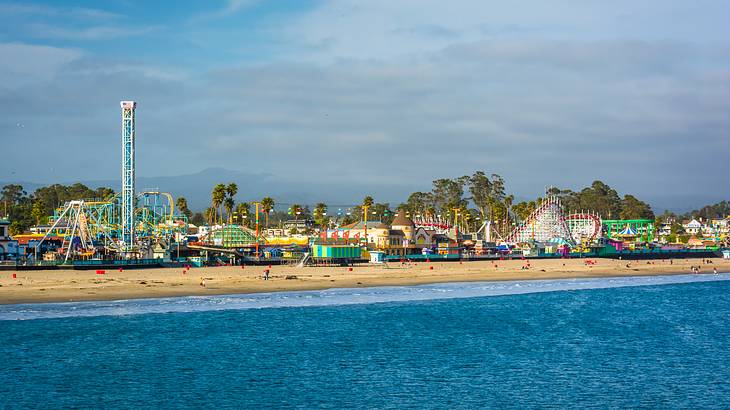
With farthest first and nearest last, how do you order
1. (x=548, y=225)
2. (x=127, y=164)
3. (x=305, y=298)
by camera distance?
(x=548, y=225), (x=127, y=164), (x=305, y=298)

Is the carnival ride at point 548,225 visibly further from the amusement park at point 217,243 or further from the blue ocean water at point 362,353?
the blue ocean water at point 362,353

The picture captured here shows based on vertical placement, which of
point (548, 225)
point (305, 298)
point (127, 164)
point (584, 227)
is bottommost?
point (305, 298)

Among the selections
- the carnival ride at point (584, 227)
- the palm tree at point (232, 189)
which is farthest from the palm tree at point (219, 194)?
the carnival ride at point (584, 227)

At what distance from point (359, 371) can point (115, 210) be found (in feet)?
301

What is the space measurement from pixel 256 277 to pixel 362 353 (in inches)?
1587

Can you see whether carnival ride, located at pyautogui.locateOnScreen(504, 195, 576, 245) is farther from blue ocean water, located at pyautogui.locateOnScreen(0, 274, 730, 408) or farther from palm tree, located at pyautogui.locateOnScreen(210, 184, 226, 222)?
blue ocean water, located at pyautogui.locateOnScreen(0, 274, 730, 408)

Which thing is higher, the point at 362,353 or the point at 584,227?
the point at 584,227

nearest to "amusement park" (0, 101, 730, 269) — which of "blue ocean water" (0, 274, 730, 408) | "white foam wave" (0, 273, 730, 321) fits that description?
A: "white foam wave" (0, 273, 730, 321)

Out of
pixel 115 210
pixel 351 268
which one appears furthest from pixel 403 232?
pixel 115 210

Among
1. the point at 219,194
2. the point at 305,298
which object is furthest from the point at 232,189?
the point at 305,298

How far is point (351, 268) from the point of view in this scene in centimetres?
10288

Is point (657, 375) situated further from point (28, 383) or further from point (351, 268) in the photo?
point (351, 268)

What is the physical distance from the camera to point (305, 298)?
7244 cm

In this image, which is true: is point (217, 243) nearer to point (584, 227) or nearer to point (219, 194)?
point (219, 194)
